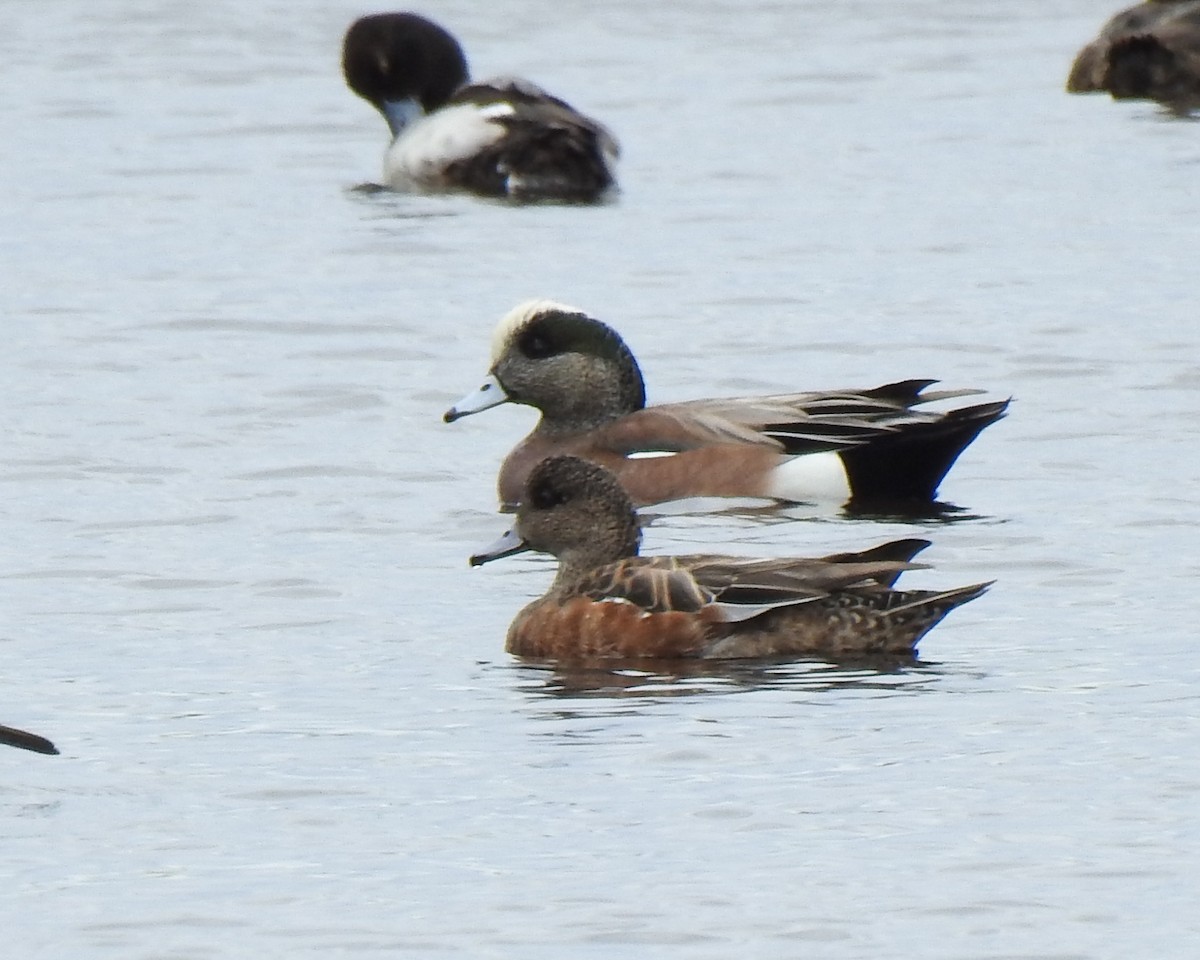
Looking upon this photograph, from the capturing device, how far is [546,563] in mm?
11266

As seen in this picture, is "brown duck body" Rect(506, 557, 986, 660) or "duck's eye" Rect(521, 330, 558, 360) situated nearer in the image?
"brown duck body" Rect(506, 557, 986, 660)

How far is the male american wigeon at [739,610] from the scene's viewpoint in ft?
30.9

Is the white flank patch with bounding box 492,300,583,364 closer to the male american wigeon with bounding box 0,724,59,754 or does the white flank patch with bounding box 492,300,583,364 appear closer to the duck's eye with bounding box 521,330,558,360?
the duck's eye with bounding box 521,330,558,360

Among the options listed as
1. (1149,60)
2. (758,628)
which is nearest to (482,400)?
(758,628)

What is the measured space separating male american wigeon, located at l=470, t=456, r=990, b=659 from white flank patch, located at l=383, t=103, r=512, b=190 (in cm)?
1027

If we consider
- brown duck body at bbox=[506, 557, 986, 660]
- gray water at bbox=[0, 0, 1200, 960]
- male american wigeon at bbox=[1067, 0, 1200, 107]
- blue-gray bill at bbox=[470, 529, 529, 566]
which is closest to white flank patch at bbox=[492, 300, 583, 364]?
gray water at bbox=[0, 0, 1200, 960]

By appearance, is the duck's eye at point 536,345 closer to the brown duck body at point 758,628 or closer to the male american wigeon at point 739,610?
the male american wigeon at point 739,610

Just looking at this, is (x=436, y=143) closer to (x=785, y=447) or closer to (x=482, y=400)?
(x=482, y=400)

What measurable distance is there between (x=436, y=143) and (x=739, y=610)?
11.0m

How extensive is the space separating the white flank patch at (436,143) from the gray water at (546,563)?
0.28 meters

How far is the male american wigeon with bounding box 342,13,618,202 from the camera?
1948cm

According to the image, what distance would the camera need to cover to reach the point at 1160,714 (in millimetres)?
8484

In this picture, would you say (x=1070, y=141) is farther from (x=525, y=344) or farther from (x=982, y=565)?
(x=982, y=565)

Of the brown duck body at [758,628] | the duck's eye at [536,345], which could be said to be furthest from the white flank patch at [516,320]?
the brown duck body at [758,628]
